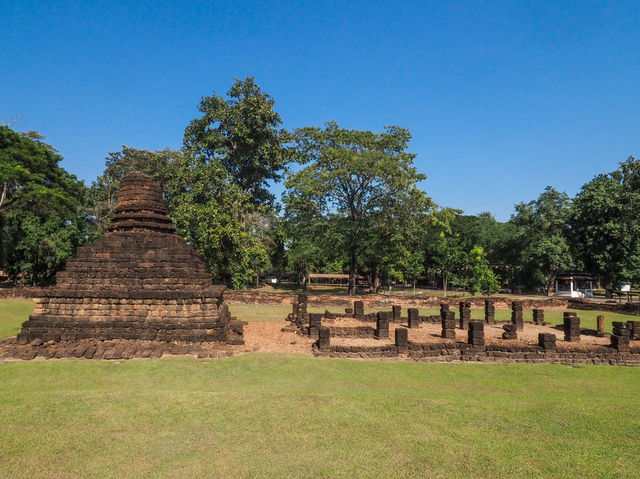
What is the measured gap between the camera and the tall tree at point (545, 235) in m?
37.2

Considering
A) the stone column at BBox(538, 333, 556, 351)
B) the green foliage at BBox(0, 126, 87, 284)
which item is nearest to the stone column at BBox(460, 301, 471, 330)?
the stone column at BBox(538, 333, 556, 351)

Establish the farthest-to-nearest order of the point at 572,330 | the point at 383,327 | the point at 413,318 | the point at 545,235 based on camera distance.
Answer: the point at 545,235 → the point at 413,318 → the point at 572,330 → the point at 383,327

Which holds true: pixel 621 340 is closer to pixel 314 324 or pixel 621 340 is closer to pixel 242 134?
pixel 314 324

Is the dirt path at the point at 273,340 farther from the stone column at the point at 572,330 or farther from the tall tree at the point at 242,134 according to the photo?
the tall tree at the point at 242,134

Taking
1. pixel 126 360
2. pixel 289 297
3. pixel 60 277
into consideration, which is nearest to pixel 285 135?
pixel 289 297

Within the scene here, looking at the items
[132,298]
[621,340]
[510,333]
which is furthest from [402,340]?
[132,298]

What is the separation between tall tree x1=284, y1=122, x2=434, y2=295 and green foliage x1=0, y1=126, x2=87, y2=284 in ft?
56.5

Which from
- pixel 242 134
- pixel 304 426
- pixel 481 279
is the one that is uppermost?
pixel 242 134

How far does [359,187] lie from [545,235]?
22.0 meters

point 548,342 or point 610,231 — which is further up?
point 610,231

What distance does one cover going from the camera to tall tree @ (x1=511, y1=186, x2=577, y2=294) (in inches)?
1463

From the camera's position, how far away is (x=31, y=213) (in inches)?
1170

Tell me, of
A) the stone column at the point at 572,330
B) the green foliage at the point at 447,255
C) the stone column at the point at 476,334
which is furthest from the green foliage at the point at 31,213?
the green foliage at the point at 447,255

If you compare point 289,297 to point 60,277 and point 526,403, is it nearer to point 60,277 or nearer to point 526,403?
point 60,277
